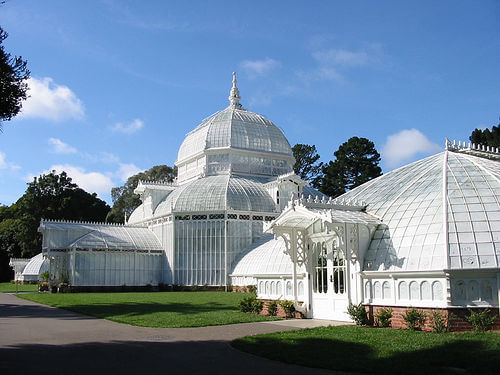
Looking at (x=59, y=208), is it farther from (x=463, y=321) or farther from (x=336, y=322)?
(x=463, y=321)

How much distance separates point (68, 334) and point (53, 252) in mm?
31058

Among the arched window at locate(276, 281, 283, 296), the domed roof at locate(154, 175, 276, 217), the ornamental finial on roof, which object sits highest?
the ornamental finial on roof

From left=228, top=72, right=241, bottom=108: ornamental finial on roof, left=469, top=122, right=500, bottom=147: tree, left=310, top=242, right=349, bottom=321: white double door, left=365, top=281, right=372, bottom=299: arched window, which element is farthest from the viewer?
left=228, top=72, right=241, bottom=108: ornamental finial on roof

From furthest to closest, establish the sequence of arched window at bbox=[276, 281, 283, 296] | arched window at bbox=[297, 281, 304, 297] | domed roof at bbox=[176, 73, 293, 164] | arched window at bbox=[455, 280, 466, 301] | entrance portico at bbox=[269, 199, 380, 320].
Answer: domed roof at bbox=[176, 73, 293, 164]
arched window at bbox=[276, 281, 283, 296]
arched window at bbox=[297, 281, 304, 297]
entrance portico at bbox=[269, 199, 380, 320]
arched window at bbox=[455, 280, 466, 301]

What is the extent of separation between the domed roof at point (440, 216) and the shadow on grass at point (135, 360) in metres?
7.22

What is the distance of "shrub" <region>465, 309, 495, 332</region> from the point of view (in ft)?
48.8

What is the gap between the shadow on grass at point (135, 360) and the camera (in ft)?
34.4

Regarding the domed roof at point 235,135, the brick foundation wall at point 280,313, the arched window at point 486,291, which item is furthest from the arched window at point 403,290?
the domed roof at point 235,135

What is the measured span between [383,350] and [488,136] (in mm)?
37258

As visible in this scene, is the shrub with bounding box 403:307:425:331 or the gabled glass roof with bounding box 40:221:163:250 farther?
the gabled glass roof with bounding box 40:221:163:250

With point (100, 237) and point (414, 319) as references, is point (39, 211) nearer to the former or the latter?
point (100, 237)

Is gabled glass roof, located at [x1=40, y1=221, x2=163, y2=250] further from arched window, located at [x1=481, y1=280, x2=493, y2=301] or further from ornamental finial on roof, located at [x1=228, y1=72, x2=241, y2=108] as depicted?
arched window, located at [x1=481, y1=280, x2=493, y2=301]

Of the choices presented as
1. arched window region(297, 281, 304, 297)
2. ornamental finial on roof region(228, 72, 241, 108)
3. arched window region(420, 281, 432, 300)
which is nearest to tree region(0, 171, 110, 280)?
ornamental finial on roof region(228, 72, 241, 108)

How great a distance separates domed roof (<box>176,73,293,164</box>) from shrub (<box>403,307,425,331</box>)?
37.0 meters
